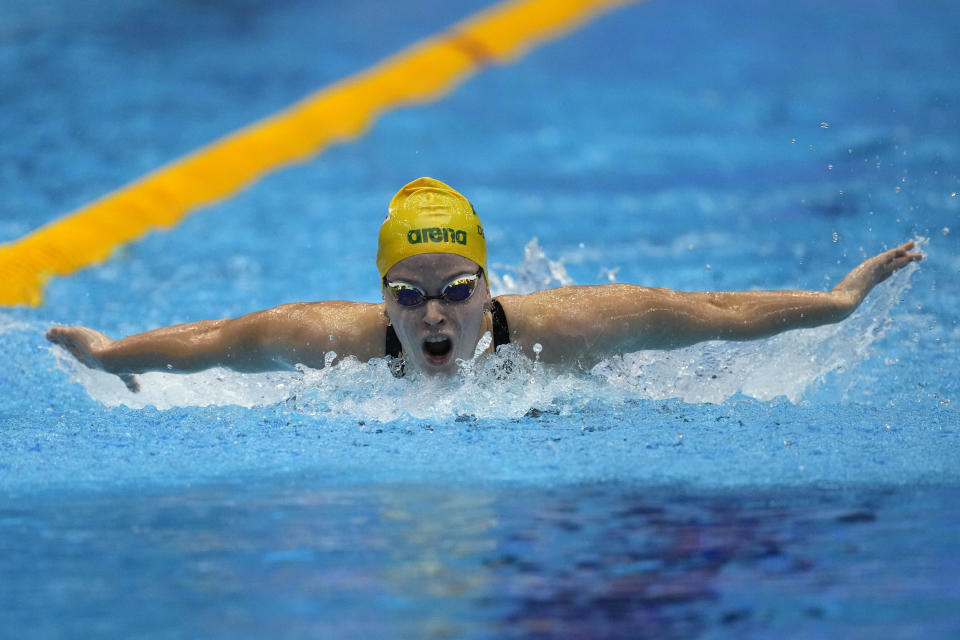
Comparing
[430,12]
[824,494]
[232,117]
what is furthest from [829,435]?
[430,12]

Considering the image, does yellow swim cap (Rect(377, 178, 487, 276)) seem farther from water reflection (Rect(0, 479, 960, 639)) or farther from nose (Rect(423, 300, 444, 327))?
water reflection (Rect(0, 479, 960, 639))

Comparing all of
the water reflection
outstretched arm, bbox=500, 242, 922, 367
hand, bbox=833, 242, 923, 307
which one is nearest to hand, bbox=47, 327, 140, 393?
the water reflection

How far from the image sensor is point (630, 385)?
320 cm

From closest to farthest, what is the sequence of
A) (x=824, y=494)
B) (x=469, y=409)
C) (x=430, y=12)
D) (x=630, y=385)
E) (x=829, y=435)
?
(x=824, y=494), (x=829, y=435), (x=469, y=409), (x=630, y=385), (x=430, y=12)

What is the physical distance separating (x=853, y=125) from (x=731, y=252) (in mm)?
1448

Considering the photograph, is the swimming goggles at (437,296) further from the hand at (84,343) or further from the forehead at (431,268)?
the hand at (84,343)

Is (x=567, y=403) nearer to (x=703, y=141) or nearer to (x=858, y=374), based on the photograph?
(x=858, y=374)

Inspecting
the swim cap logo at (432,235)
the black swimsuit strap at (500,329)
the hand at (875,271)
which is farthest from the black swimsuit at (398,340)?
the hand at (875,271)

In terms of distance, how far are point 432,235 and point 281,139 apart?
3.66 meters

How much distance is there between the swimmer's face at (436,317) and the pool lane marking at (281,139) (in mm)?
2325

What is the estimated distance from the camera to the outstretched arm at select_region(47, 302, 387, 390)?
3025 millimetres

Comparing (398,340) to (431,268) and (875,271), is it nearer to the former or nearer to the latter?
(431,268)

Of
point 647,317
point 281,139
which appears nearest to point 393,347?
point 647,317

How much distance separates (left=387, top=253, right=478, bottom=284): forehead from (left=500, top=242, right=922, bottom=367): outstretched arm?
0.23 m
